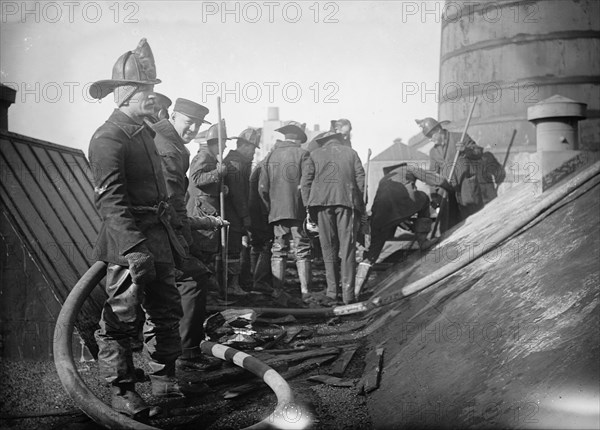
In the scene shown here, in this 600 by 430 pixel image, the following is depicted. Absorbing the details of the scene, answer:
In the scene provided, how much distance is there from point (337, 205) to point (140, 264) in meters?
4.76

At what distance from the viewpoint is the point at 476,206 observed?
9.63 m

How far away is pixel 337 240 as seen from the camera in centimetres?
873

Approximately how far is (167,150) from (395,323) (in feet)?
8.76

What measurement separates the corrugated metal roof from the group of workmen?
105 cm

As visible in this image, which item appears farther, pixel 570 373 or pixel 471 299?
pixel 471 299

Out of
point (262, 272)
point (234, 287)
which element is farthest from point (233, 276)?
point (262, 272)

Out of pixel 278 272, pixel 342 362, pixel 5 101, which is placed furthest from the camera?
pixel 278 272

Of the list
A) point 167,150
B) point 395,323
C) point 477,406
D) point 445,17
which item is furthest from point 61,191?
point 445,17

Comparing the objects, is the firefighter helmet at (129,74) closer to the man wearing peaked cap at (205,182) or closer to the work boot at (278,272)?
the man wearing peaked cap at (205,182)

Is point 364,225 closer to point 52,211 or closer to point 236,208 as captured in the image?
point 236,208

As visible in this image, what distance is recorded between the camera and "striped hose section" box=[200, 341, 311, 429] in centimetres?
367

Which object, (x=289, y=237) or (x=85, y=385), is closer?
(x=85, y=385)

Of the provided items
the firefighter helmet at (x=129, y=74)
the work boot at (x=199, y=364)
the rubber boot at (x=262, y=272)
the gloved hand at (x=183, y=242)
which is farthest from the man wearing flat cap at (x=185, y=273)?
the rubber boot at (x=262, y=272)

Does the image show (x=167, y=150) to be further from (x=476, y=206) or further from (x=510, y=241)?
(x=476, y=206)
